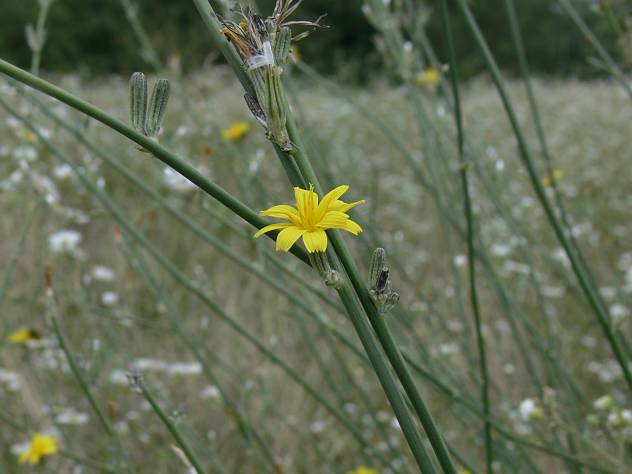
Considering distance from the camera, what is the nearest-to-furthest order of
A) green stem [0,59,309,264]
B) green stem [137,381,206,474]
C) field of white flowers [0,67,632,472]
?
green stem [0,59,309,264]
green stem [137,381,206,474]
field of white flowers [0,67,632,472]

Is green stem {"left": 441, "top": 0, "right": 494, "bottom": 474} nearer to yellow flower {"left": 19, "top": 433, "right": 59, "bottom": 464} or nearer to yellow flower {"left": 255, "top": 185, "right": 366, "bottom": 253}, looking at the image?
yellow flower {"left": 255, "top": 185, "right": 366, "bottom": 253}

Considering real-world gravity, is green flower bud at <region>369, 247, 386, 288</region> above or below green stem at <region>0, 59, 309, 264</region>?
above

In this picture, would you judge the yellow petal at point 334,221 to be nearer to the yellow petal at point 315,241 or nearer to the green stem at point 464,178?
the yellow petal at point 315,241

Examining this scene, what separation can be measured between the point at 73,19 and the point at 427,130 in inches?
437

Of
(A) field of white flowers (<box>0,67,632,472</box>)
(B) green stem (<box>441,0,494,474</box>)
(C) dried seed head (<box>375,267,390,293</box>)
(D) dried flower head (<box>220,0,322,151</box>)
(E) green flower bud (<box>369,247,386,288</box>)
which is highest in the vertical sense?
(A) field of white flowers (<box>0,67,632,472</box>)

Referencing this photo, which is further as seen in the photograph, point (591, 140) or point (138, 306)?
point (591, 140)

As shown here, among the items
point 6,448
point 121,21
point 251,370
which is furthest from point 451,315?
point 121,21

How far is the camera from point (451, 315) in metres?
1.91

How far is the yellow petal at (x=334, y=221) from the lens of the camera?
0.39 meters

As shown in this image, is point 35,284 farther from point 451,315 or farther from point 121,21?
point 121,21

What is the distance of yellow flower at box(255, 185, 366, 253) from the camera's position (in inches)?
15.1

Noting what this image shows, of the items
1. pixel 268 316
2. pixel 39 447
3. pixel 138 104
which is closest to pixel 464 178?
pixel 138 104

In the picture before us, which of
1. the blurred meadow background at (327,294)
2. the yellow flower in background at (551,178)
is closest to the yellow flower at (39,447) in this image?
the blurred meadow background at (327,294)

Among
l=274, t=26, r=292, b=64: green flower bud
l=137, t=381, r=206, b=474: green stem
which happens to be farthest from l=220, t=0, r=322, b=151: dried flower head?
l=137, t=381, r=206, b=474: green stem
